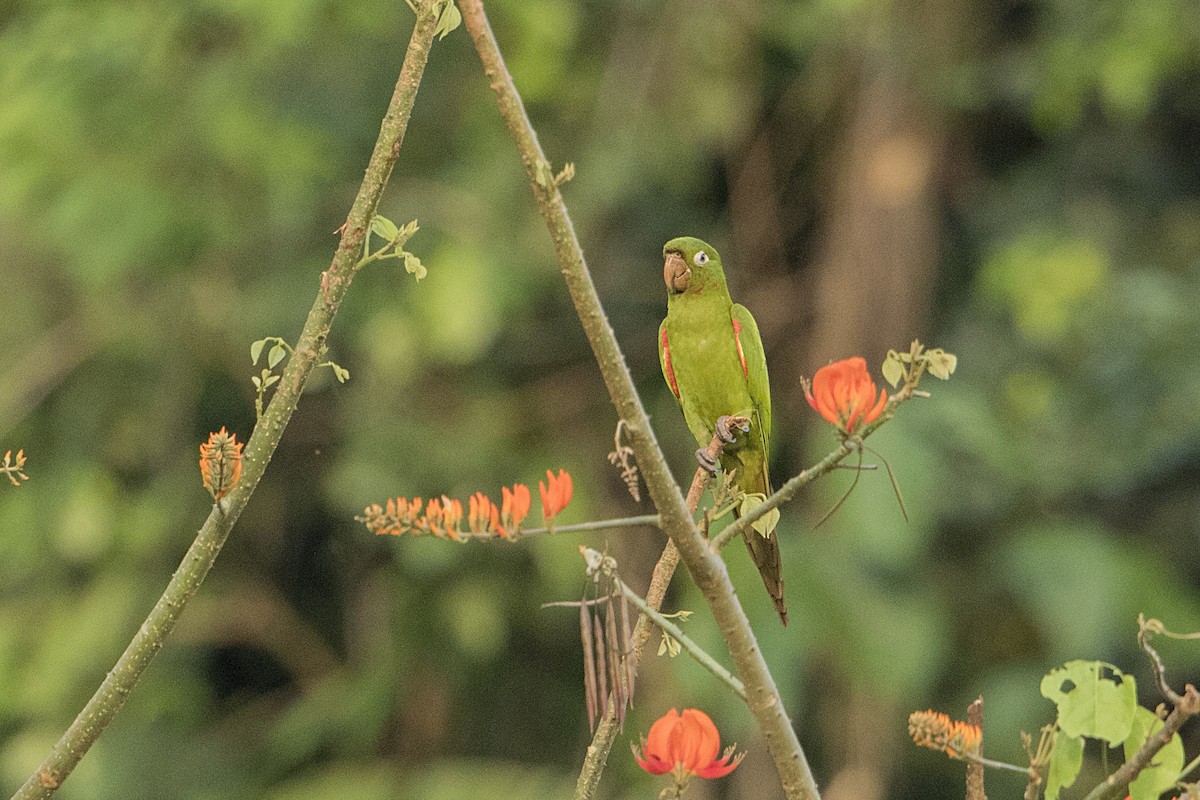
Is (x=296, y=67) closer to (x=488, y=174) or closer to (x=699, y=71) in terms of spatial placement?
(x=488, y=174)

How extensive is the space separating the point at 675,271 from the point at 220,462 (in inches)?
49.8

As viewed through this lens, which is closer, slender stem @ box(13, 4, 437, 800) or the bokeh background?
slender stem @ box(13, 4, 437, 800)

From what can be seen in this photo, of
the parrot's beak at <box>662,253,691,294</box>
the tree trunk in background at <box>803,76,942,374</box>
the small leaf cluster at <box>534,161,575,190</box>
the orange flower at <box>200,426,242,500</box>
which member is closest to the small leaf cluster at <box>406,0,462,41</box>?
the small leaf cluster at <box>534,161,575,190</box>

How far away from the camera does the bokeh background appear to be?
5695 millimetres

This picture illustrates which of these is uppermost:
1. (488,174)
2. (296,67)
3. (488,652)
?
(296,67)

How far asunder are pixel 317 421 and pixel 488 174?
→ 1442mm

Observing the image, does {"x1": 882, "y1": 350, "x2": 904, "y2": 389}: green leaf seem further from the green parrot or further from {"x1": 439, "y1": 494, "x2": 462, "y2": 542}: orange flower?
the green parrot

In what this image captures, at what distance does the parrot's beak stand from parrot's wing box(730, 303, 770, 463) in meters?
0.10

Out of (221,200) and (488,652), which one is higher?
A: (221,200)

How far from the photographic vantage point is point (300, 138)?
19.4ft

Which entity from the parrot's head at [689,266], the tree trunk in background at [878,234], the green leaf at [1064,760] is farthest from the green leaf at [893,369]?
the tree trunk in background at [878,234]

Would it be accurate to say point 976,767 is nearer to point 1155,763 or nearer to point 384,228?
point 1155,763

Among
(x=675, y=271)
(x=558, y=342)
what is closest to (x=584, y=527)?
(x=675, y=271)

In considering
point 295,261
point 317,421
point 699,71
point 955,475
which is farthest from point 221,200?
point 955,475
